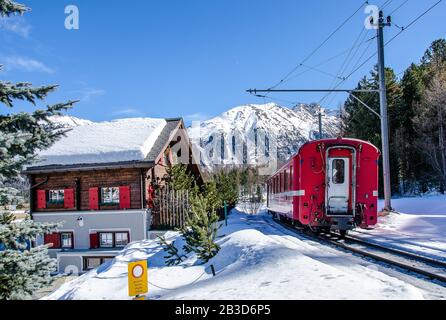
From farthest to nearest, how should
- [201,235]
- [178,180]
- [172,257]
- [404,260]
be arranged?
[178,180] < [172,257] < [201,235] < [404,260]

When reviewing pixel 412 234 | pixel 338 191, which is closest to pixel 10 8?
pixel 338 191

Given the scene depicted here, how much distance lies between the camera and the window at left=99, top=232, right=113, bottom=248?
19797 millimetres

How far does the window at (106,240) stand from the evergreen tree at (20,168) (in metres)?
12.7

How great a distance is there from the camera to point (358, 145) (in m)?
12.3

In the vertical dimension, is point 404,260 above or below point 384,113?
below

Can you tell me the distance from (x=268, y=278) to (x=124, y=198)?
1555 centimetres

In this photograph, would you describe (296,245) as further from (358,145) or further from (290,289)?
(290,289)

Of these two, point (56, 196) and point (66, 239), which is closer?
point (66, 239)

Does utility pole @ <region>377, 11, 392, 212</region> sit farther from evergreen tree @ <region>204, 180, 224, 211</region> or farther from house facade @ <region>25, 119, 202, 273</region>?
house facade @ <region>25, 119, 202, 273</region>

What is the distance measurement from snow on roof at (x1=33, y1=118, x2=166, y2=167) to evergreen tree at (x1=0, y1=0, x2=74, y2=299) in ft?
39.4

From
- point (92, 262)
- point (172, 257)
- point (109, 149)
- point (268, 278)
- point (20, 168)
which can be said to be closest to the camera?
point (268, 278)

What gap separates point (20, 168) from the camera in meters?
7.10

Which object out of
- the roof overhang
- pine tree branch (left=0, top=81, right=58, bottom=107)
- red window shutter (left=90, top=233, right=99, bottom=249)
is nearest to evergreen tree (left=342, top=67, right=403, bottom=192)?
the roof overhang

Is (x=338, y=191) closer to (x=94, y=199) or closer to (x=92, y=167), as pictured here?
(x=92, y=167)
